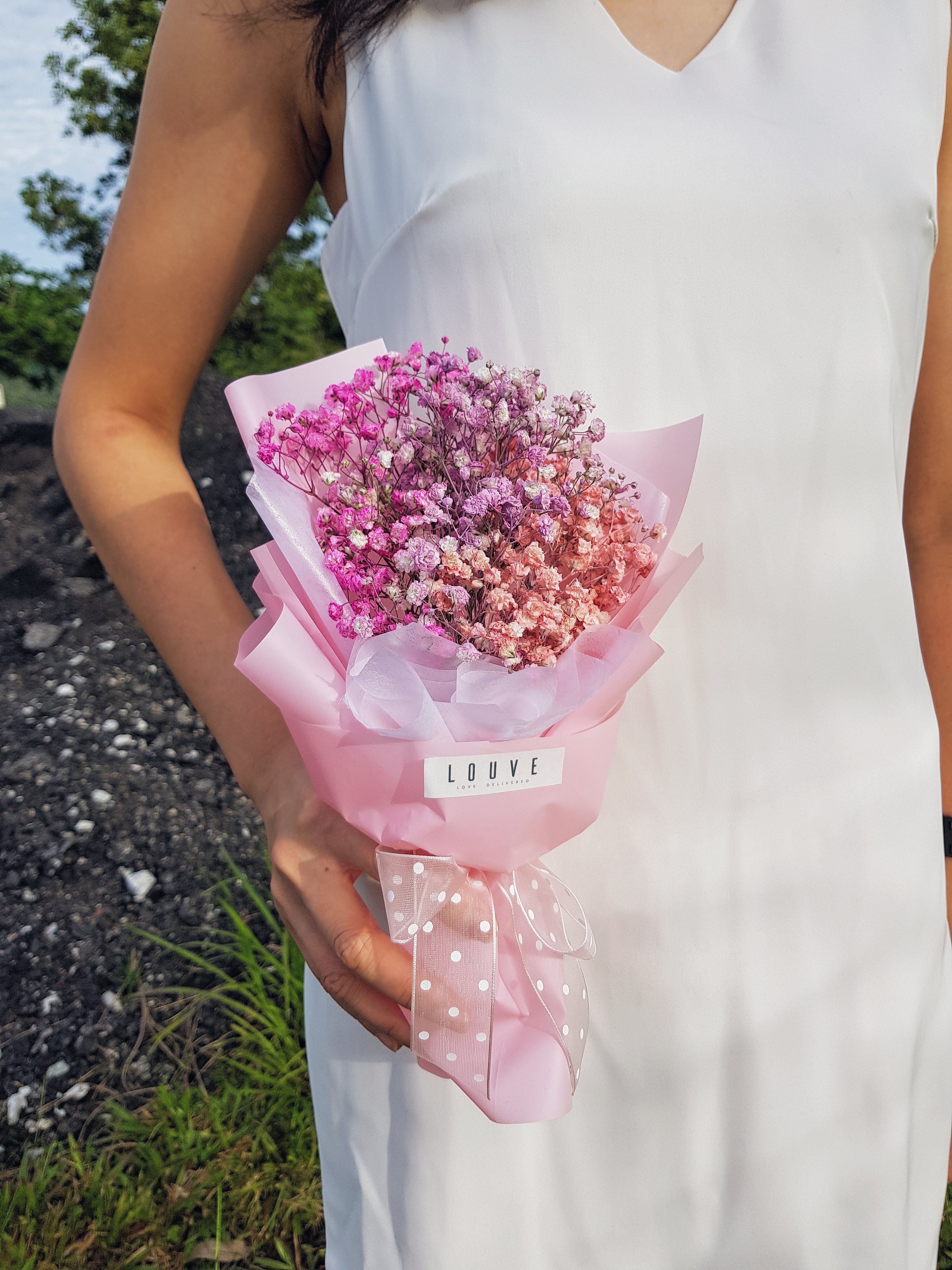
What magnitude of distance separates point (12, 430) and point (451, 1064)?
15.6ft

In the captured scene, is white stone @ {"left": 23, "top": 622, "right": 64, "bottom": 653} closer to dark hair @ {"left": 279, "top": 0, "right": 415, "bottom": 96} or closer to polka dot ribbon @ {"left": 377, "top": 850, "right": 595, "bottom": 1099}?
dark hair @ {"left": 279, "top": 0, "right": 415, "bottom": 96}

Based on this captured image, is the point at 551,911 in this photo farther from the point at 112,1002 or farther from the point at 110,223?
the point at 110,223

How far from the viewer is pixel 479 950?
853mm

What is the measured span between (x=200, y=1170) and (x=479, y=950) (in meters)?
2.04

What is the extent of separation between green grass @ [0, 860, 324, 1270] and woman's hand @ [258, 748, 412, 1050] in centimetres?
172

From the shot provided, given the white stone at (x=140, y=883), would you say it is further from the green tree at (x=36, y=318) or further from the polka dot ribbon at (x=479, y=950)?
the green tree at (x=36, y=318)

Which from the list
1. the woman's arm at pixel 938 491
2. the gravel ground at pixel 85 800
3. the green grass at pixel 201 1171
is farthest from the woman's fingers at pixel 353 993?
the gravel ground at pixel 85 800

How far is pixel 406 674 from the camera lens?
0.71 m

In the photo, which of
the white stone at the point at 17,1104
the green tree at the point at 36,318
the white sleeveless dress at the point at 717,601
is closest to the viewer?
the white sleeveless dress at the point at 717,601

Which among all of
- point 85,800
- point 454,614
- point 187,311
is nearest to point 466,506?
point 454,614

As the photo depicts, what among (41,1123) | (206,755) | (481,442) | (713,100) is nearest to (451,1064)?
(481,442)

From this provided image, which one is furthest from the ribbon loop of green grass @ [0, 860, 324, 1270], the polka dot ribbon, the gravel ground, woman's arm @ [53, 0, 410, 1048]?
the gravel ground

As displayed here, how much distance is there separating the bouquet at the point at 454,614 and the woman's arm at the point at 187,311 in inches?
9.4

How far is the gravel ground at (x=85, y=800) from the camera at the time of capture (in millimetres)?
2689
